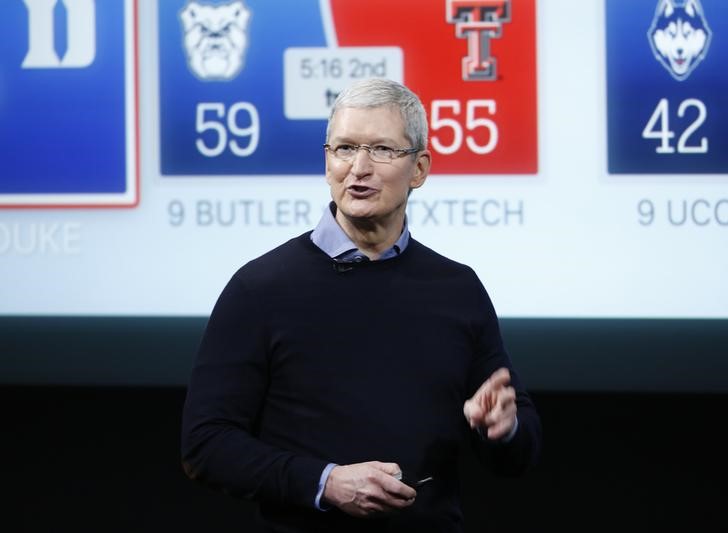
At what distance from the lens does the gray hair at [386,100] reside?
127cm

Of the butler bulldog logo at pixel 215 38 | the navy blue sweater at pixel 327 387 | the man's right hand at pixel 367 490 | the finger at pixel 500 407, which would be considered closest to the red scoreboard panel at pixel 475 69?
Answer: the butler bulldog logo at pixel 215 38

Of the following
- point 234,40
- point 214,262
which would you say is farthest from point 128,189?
point 234,40

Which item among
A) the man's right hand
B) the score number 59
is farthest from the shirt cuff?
the score number 59

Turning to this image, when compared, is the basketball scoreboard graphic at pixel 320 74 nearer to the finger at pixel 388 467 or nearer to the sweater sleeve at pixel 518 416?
the sweater sleeve at pixel 518 416

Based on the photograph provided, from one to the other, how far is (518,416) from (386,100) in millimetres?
446

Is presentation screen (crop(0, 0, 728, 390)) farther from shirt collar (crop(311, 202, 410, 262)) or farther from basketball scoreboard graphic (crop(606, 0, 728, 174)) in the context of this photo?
shirt collar (crop(311, 202, 410, 262))

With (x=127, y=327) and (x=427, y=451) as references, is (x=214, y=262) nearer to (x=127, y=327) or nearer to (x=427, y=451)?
(x=127, y=327)

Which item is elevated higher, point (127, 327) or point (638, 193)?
point (638, 193)

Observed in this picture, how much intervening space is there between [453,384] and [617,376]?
1075mm

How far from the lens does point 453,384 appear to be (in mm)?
1302

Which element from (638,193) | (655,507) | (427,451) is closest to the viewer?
(427,451)

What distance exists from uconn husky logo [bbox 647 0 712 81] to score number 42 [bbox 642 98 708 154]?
65 mm

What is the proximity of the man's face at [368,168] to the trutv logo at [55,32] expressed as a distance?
1214mm

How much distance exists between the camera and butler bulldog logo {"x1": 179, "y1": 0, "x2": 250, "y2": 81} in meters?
2.31
